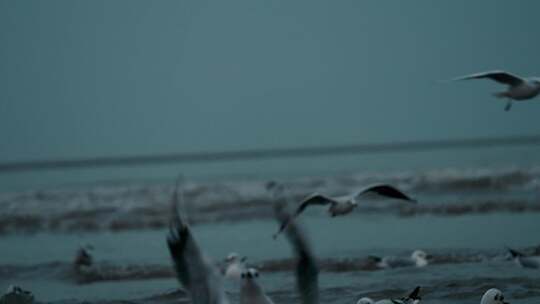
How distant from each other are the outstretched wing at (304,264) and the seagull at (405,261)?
304cm

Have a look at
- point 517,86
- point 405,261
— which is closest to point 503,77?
point 517,86

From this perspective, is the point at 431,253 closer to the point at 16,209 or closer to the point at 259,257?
the point at 259,257

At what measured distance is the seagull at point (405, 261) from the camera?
35.5 ft

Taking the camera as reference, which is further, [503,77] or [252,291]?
[503,77]

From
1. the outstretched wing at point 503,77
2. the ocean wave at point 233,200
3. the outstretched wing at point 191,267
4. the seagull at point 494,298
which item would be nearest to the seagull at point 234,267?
the outstretched wing at point 503,77


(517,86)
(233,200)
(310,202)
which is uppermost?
(233,200)

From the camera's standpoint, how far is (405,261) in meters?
10.8

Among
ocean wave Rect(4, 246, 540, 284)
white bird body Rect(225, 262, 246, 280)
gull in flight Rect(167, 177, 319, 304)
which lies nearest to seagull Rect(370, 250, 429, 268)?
ocean wave Rect(4, 246, 540, 284)

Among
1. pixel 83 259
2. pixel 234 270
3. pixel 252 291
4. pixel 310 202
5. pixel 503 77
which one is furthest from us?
pixel 83 259

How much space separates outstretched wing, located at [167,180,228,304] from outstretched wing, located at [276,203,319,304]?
A: 1681 mm

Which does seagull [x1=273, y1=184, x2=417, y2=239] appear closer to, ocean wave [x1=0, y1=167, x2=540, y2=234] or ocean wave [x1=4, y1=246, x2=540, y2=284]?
ocean wave [x1=4, y1=246, x2=540, y2=284]

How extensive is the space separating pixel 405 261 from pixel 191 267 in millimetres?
5264

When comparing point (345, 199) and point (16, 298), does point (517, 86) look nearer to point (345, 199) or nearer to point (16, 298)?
point (345, 199)

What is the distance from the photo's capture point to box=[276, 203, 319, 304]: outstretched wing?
7.72 m
